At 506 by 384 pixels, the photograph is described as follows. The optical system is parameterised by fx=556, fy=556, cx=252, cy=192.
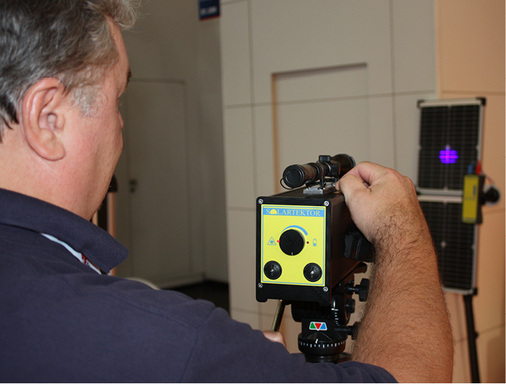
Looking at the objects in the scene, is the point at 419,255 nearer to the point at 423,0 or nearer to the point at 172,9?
the point at 423,0

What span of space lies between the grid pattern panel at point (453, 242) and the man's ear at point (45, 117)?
7.69 ft

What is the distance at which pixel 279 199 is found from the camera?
1.01 metres

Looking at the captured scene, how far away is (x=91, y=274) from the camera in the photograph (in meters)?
0.70

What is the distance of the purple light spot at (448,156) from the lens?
2775 millimetres

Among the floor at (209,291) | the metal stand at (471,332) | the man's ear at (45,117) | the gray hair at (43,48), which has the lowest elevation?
the floor at (209,291)

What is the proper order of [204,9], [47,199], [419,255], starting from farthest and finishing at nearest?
[204,9] → [419,255] → [47,199]

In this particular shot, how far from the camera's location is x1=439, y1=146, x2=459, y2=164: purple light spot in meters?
2.78

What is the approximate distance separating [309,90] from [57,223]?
2.83 meters

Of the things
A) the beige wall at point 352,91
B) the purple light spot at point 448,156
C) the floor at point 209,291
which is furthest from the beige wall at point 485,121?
the floor at point 209,291

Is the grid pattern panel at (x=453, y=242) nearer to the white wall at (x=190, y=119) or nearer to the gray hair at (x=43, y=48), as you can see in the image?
the gray hair at (x=43, y=48)

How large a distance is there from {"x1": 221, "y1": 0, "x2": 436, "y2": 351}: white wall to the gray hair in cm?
234

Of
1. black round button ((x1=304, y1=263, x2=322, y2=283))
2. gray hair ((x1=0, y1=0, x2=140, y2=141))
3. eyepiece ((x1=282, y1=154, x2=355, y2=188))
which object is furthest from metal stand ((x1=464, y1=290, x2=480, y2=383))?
gray hair ((x1=0, y1=0, x2=140, y2=141))

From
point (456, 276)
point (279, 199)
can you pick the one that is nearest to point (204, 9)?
point (456, 276)

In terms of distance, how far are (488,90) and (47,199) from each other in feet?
9.44
